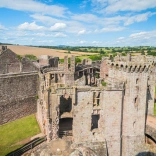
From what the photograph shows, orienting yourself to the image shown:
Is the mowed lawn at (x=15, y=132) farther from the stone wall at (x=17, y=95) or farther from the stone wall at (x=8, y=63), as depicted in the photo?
the stone wall at (x=8, y=63)

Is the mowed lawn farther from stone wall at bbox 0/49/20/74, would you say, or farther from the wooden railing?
stone wall at bbox 0/49/20/74

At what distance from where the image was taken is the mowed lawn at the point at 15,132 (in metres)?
20.3

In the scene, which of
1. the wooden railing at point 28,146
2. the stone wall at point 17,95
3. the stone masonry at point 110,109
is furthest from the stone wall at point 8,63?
A: the stone masonry at point 110,109

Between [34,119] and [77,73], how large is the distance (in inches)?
363

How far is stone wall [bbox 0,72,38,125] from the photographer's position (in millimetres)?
25422

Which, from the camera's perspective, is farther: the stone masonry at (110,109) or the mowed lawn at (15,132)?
the mowed lawn at (15,132)

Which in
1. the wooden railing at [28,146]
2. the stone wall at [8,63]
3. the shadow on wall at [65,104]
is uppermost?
the stone wall at [8,63]

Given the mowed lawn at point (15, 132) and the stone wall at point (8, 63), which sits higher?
the stone wall at point (8, 63)

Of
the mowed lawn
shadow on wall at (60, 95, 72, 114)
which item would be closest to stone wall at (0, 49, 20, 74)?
the mowed lawn

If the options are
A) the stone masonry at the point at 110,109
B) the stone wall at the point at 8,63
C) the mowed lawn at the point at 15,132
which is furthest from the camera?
the stone wall at the point at 8,63

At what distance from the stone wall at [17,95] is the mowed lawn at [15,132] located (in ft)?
3.67

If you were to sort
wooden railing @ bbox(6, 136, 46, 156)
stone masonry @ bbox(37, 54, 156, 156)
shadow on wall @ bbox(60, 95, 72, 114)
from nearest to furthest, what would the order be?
stone masonry @ bbox(37, 54, 156, 156), wooden railing @ bbox(6, 136, 46, 156), shadow on wall @ bbox(60, 95, 72, 114)

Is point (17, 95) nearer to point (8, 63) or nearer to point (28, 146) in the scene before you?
point (28, 146)

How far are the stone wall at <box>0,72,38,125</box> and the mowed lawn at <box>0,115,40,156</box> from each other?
1.12 meters
